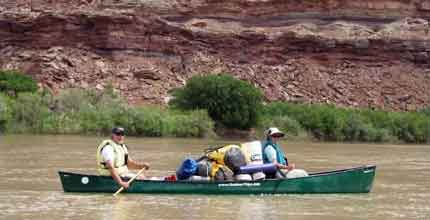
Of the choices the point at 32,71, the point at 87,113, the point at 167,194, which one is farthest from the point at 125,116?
the point at 167,194

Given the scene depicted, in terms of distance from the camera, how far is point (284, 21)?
59531 mm

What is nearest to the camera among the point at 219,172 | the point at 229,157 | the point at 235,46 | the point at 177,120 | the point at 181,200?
the point at 181,200

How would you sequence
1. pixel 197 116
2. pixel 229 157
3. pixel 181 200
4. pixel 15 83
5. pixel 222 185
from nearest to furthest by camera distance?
pixel 181 200 < pixel 222 185 < pixel 229 157 < pixel 197 116 < pixel 15 83

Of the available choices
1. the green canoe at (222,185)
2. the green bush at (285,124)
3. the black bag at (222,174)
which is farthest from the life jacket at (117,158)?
the green bush at (285,124)

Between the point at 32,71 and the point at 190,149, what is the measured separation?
22817mm

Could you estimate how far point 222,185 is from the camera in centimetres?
1791

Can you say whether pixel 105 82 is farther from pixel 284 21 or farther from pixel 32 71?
pixel 284 21

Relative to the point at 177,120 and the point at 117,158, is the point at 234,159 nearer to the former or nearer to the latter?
the point at 117,158

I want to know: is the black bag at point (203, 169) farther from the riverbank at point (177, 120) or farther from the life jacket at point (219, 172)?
the riverbank at point (177, 120)

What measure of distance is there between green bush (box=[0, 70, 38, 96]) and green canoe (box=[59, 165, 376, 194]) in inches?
1237

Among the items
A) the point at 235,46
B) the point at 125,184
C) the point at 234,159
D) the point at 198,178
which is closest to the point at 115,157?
the point at 125,184

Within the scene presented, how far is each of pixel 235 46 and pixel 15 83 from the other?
542 inches

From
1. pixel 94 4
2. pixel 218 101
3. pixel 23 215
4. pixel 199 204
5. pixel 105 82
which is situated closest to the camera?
pixel 23 215

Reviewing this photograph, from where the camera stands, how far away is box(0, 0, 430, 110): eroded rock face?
182ft
